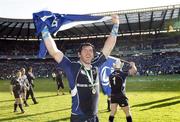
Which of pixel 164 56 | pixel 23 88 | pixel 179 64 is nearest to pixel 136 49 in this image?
pixel 164 56

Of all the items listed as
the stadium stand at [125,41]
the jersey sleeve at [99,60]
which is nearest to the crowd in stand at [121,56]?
the stadium stand at [125,41]

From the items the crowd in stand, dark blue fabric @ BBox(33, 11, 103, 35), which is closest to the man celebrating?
dark blue fabric @ BBox(33, 11, 103, 35)

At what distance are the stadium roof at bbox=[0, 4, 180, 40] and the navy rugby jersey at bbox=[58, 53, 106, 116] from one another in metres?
49.0

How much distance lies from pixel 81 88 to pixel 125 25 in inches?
2465

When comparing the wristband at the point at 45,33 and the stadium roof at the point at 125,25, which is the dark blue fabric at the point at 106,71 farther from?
the stadium roof at the point at 125,25

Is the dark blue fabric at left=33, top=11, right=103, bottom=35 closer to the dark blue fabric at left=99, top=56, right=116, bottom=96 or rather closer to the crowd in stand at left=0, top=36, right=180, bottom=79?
the dark blue fabric at left=99, top=56, right=116, bottom=96

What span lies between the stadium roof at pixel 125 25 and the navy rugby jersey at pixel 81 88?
1928 inches

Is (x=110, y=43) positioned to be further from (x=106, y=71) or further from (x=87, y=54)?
(x=106, y=71)

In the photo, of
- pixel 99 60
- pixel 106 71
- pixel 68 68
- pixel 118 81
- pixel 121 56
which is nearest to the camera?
pixel 68 68

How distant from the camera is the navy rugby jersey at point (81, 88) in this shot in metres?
5.53

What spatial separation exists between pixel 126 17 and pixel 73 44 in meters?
27.3

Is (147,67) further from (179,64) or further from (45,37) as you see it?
(45,37)

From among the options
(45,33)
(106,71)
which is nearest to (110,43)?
(45,33)

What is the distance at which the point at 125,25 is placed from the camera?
6738 centimetres
